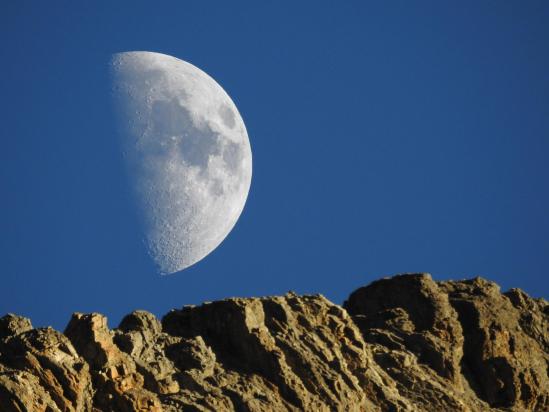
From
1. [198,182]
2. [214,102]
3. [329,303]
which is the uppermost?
[214,102]

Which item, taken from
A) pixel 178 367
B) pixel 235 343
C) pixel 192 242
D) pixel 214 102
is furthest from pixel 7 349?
pixel 214 102

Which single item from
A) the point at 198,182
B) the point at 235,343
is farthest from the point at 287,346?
the point at 198,182

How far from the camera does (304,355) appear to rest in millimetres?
99625

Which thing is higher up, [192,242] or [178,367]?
[192,242]

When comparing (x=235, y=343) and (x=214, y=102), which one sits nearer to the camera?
(x=235, y=343)

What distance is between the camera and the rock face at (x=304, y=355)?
83.7m

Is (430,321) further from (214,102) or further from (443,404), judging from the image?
(214,102)

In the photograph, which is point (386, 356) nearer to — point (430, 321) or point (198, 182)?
point (430, 321)

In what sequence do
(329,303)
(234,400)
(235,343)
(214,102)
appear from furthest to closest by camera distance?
(214,102), (329,303), (235,343), (234,400)

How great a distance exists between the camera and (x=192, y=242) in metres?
111

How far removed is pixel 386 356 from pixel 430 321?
862 cm

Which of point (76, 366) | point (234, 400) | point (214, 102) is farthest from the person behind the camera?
point (214, 102)

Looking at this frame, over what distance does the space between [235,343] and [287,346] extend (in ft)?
11.3

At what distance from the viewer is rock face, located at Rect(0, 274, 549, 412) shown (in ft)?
275
